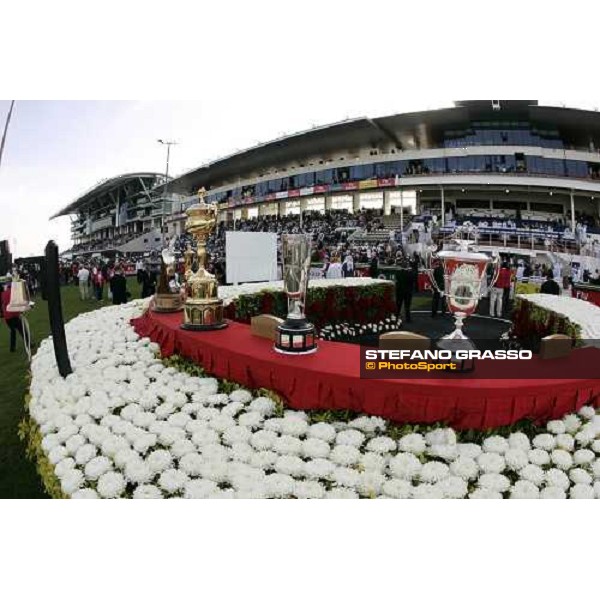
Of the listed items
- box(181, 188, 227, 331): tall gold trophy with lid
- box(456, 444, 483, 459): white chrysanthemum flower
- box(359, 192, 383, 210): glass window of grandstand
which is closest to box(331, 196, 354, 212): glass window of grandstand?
box(359, 192, 383, 210): glass window of grandstand

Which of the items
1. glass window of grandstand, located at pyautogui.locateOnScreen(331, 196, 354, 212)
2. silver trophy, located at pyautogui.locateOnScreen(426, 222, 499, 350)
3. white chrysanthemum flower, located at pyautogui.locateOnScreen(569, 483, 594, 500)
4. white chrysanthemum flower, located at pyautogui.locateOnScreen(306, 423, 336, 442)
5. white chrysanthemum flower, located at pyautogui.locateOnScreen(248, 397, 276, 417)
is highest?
glass window of grandstand, located at pyautogui.locateOnScreen(331, 196, 354, 212)

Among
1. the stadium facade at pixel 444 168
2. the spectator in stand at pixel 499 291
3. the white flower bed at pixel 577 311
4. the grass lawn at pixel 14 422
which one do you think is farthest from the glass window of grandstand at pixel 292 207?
the grass lawn at pixel 14 422

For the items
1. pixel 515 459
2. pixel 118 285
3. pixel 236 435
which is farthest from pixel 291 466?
pixel 118 285

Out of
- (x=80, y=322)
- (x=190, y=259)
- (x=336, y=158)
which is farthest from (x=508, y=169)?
(x=80, y=322)

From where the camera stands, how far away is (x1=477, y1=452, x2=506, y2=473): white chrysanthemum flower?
1684 mm

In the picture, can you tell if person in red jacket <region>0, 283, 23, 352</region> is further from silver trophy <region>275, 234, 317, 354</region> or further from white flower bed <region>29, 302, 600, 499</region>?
silver trophy <region>275, 234, 317, 354</region>

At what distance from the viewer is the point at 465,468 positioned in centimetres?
168

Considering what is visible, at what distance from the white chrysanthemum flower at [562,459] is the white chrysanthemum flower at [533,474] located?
0.31ft

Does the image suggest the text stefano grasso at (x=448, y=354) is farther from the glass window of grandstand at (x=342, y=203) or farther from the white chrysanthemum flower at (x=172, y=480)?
the glass window of grandstand at (x=342, y=203)

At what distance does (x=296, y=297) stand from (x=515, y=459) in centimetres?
123

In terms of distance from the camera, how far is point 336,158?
19.3 ft

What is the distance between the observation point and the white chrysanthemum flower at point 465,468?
1.67m

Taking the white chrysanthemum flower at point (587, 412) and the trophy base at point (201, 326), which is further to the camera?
the trophy base at point (201, 326)

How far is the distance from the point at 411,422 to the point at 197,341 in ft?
4.42
